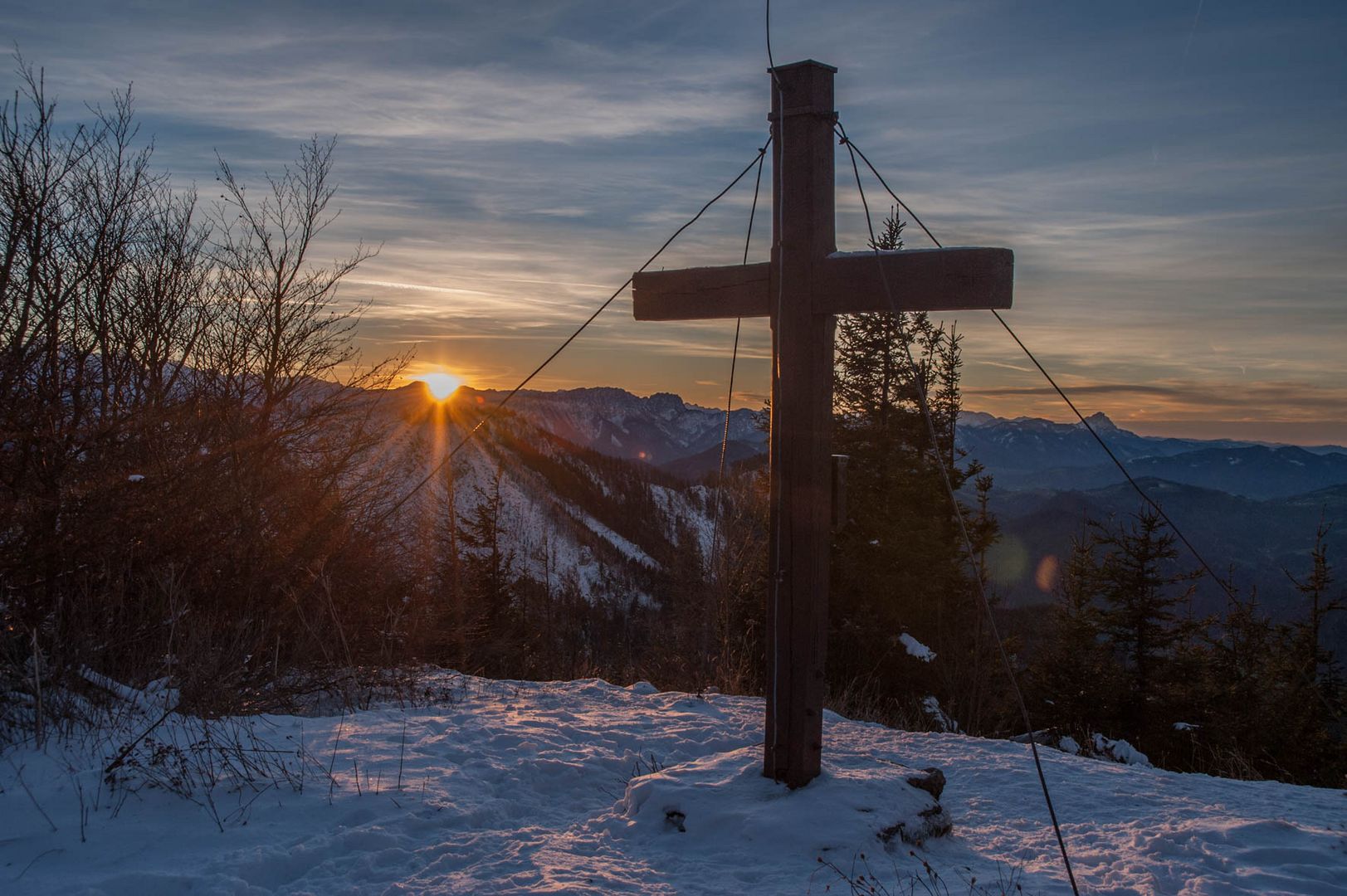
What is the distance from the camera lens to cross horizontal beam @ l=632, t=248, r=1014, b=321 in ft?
12.1

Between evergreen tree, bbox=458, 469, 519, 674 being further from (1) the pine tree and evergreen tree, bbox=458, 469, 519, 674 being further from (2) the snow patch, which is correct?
(1) the pine tree

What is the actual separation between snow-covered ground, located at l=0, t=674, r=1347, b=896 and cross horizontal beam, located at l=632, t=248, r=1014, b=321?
2441 millimetres

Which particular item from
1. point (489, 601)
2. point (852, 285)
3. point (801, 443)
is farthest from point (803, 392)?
point (489, 601)

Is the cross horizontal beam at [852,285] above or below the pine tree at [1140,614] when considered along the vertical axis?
above

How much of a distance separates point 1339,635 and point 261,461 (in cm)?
12207

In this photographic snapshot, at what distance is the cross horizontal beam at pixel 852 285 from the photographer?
145 inches

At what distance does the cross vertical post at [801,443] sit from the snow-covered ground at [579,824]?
0.32 metres

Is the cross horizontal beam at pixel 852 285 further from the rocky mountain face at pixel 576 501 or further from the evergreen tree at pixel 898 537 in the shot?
the rocky mountain face at pixel 576 501

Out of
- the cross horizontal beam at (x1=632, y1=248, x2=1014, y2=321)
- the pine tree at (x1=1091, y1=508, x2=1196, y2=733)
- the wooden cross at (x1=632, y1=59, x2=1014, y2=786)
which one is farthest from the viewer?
the pine tree at (x1=1091, y1=508, x2=1196, y2=733)

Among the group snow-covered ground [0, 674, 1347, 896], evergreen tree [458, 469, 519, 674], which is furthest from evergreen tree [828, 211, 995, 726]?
snow-covered ground [0, 674, 1347, 896]

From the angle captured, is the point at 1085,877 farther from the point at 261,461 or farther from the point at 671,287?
the point at 261,461

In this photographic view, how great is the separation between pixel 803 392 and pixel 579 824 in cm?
240

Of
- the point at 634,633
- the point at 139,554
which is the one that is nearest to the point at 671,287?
the point at 139,554

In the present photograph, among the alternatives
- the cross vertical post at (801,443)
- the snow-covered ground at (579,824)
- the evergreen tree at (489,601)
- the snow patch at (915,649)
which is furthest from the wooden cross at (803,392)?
the snow patch at (915,649)
